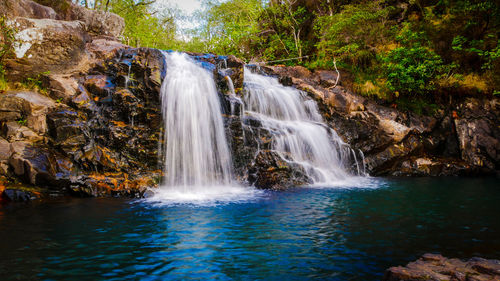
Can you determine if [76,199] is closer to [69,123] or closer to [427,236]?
[69,123]

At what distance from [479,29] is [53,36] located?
19163 mm

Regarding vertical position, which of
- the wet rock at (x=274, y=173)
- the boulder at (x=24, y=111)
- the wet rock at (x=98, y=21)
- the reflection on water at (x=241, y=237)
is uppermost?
the wet rock at (x=98, y=21)

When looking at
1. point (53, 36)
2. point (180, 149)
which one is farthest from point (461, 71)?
point (53, 36)

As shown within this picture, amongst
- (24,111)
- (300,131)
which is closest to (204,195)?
(300,131)

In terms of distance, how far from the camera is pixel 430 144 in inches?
530

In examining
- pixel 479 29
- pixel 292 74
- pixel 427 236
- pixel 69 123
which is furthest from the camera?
pixel 292 74

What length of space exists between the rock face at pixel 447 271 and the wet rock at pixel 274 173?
6184mm

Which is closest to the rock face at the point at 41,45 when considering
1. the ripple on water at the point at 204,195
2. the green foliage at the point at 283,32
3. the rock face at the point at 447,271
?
the ripple on water at the point at 204,195

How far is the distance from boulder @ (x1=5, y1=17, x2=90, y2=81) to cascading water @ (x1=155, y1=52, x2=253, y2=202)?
143 inches

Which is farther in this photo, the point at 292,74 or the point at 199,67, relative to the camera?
the point at 292,74

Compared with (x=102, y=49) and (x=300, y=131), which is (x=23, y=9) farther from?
(x=300, y=131)

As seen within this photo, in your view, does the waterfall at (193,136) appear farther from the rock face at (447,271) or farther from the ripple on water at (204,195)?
the rock face at (447,271)

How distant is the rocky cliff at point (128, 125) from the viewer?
8.26m

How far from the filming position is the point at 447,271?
2.95 m
